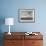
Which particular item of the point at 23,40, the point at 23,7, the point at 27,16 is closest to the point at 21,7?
the point at 23,7

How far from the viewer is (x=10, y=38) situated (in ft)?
13.1

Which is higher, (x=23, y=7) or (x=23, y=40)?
(x=23, y=7)

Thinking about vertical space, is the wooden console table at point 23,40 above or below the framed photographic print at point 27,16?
below

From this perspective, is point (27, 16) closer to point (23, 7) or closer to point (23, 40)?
point (23, 7)

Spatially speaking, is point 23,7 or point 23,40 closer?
point 23,40

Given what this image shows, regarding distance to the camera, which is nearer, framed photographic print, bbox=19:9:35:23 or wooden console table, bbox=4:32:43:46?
wooden console table, bbox=4:32:43:46

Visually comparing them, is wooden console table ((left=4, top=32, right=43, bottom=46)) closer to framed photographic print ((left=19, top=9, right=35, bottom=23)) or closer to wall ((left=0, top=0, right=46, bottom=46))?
wall ((left=0, top=0, right=46, bottom=46))

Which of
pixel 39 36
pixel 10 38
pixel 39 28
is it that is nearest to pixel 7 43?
pixel 10 38

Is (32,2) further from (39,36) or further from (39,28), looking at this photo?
(39,36)

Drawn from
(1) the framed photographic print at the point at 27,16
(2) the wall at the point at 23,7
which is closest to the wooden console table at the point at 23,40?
(2) the wall at the point at 23,7

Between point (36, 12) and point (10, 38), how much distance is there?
1310 mm

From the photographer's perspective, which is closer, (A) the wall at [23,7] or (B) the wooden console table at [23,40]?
(B) the wooden console table at [23,40]

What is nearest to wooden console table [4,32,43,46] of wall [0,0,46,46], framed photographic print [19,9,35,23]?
wall [0,0,46,46]

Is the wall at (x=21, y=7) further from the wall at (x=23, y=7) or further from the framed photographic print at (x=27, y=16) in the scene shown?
the framed photographic print at (x=27, y=16)
